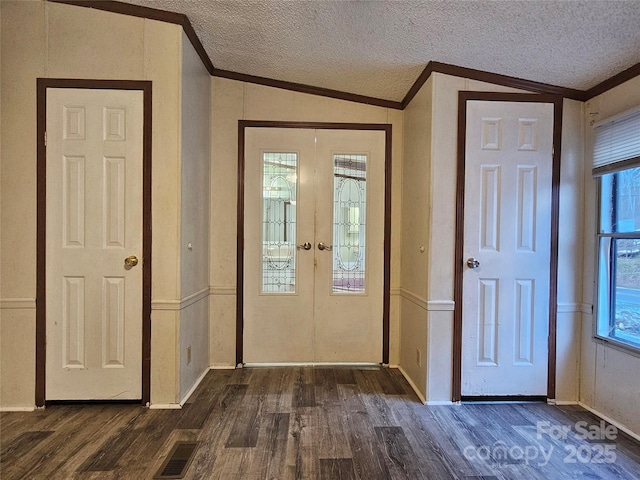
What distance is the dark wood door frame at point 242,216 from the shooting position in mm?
3225

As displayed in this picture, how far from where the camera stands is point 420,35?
7.44 feet

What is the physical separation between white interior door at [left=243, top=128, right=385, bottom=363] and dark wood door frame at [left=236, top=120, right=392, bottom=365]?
38 mm

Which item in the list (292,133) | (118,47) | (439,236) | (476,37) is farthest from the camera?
(292,133)

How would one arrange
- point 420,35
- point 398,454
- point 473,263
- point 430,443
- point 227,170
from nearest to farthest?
point 398,454, point 430,443, point 420,35, point 473,263, point 227,170

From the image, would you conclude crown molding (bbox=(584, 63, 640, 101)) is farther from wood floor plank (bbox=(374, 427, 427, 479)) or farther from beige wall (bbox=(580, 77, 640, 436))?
wood floor plank (bbox=(374, 427, 427, 479))

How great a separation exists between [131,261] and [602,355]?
3.27 m

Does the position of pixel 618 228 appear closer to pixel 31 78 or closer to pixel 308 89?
pixel 308 89

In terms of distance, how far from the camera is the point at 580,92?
265 cm

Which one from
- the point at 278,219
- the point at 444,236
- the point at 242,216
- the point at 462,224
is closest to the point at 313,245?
the point at 278,219

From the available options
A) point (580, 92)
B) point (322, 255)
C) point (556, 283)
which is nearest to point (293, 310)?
point (322, 255)

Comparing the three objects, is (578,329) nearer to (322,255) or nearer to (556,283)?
(556,283)

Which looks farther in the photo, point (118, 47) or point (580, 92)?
point (580, 92)

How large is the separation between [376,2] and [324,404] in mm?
2568

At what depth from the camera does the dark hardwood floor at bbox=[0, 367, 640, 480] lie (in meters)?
1.82
